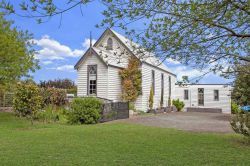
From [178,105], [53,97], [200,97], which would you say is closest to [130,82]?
[53,97]

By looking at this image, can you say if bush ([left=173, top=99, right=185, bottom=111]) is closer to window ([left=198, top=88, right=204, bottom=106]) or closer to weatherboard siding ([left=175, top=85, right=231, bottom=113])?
weatherboard siding ([left=175, top=85, right=231, bottom=113])

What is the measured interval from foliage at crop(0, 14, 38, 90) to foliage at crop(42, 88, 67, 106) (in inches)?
82.5

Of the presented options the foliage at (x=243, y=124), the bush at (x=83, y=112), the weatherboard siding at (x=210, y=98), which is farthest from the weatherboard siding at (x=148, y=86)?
the foliage at (x=243, y=124)

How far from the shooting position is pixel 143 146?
9.71 m

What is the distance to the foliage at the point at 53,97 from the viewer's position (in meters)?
21.3

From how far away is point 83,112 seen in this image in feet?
58.5

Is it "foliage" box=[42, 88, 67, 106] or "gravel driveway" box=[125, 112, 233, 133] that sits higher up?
"foliage" box=[42, 88, 67, 106]

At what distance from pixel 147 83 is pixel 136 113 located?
13.5 ft

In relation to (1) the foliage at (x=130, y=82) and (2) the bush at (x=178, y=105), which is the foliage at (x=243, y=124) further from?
(2) the bush at (x=178, y=105)

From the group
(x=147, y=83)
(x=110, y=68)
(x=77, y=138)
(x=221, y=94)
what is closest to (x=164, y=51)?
(x=77, y=138)

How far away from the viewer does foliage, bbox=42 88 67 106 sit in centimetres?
2130

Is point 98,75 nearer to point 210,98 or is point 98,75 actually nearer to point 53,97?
point 53,97

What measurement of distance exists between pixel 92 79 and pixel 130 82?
3095 mm

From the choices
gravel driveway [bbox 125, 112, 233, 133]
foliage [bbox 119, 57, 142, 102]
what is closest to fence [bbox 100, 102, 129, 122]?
gravel driveway [bbox 125, 112, 233, 133]
